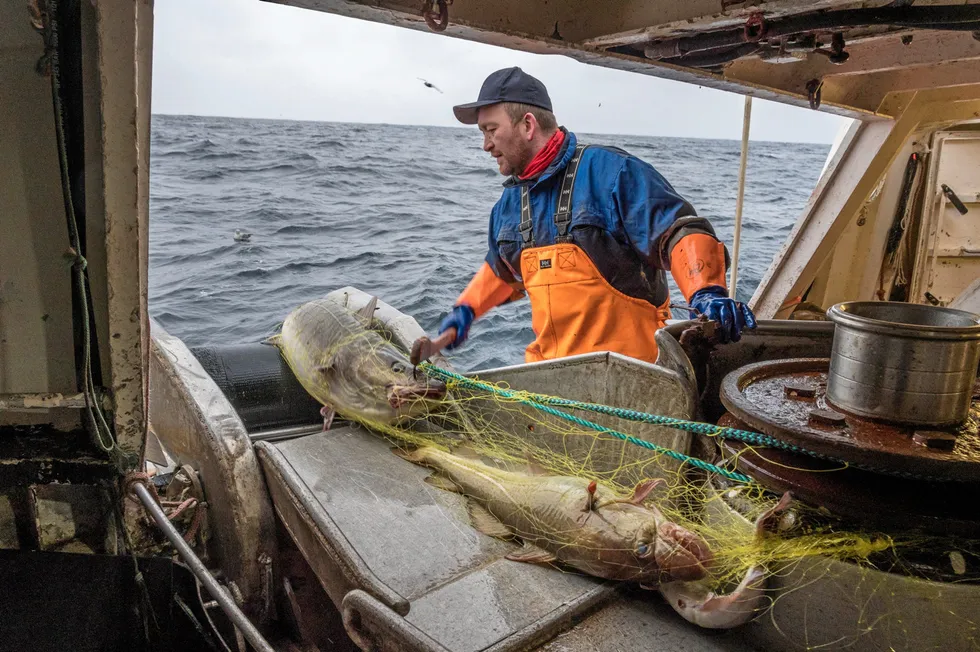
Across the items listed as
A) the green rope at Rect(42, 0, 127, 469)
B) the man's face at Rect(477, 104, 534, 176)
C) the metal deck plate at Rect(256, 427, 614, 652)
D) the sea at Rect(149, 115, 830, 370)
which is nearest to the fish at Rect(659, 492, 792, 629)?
the metal deck plate at Rect(256, 427, 614, 652)

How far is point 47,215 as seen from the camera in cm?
224

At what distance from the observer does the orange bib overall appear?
411 cm

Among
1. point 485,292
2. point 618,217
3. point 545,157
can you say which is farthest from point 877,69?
point 485,292

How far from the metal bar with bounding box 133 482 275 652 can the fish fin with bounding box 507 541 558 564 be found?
0.94 m

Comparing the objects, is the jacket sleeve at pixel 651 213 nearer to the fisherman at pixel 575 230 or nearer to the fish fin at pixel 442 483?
the fisherman at pixel 575 230

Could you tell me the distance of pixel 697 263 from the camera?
3.44 meters

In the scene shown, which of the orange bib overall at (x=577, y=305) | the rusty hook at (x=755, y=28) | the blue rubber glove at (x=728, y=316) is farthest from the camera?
the orange bib overall at (x=577, y=305)

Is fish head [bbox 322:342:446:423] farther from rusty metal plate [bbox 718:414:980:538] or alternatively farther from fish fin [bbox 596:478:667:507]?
rusty metal plate [bbox 718:414:980:538]

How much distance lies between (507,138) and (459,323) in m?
1.26

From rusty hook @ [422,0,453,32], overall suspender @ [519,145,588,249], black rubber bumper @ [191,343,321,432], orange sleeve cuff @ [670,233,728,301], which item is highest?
rusty hook @ [422,0,453,32]

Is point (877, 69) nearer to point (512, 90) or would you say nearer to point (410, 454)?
point (512, 90)

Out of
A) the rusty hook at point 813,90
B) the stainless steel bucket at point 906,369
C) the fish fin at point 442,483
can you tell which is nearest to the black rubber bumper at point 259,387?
the fish fin at point 442,483

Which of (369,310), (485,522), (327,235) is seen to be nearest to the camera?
(485,522)

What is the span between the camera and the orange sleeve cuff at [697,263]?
3396mm
